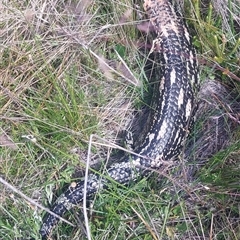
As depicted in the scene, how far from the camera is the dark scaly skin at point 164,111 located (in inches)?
113

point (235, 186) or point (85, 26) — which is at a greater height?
point (85, 26)

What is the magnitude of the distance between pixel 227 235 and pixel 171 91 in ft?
2.80

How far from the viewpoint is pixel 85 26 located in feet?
10.4

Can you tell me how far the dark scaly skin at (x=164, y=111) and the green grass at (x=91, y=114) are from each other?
73 mm

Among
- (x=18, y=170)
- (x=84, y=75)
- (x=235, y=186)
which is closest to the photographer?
(x=235, y=186)

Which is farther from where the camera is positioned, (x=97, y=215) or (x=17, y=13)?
(x=17, y=13)

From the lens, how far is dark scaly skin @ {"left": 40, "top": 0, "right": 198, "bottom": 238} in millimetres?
2875

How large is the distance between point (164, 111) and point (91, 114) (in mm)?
423

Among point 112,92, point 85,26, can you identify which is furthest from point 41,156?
point 85,26

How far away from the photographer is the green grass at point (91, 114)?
2812 mm

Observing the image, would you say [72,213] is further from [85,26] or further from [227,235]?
[85,26]

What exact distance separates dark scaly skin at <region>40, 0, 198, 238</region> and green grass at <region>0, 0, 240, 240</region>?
7 cm

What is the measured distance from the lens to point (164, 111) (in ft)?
9.78

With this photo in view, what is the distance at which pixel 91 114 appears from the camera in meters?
3.04
